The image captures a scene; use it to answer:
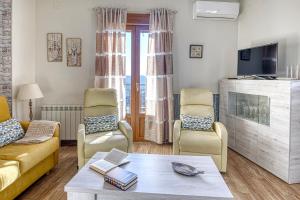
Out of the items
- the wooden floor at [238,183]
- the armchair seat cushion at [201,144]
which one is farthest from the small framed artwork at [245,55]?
the wooden floor at [238,183]

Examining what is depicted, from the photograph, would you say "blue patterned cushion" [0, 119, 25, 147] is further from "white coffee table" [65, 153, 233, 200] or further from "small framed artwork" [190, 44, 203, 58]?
"small framed artwork" [190, 44, 203, 58]

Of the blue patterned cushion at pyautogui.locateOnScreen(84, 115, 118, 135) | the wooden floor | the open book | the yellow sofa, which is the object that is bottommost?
the wooden floor

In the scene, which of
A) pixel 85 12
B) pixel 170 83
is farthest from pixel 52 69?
pixel 170 83

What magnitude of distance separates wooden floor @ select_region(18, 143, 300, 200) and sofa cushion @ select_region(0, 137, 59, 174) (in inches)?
12.7

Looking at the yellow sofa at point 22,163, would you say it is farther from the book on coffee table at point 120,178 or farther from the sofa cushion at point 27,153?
the book on coffee table at point 120,178

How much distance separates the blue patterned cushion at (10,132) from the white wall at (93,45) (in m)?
1.44

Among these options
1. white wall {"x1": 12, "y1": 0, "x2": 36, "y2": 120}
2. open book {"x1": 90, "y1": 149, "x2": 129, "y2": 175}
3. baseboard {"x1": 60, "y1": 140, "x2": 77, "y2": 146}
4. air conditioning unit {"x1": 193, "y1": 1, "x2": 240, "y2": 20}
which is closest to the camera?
open book {"x1": 90, "y1": 149, "x2": 129, "y2": 175}

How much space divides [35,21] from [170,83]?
2.57 m

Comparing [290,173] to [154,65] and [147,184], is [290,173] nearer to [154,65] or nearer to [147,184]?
[147,184]

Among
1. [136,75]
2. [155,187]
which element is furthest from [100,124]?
[155,187]

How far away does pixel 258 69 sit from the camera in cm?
360

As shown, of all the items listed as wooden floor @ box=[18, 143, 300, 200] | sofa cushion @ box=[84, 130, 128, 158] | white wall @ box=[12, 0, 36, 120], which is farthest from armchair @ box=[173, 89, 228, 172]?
white wall @ box=[12, 0, 36, 120]

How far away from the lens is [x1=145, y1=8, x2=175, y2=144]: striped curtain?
4.30 m

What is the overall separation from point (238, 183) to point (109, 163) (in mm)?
1638
